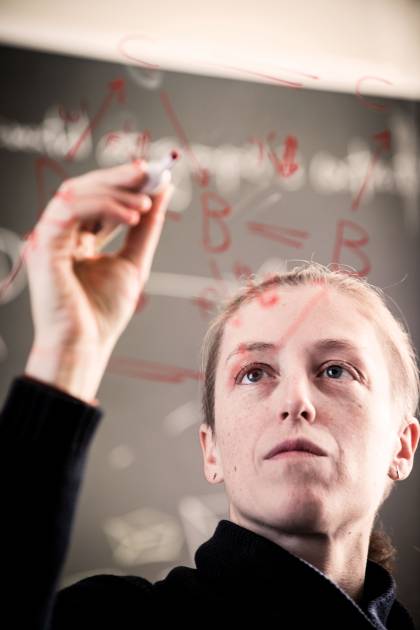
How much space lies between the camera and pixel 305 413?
1.87 feet

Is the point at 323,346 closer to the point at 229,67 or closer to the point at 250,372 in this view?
the point at 250,372

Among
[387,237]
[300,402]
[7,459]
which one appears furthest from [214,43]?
[7,459]

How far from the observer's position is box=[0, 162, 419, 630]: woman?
417 mm

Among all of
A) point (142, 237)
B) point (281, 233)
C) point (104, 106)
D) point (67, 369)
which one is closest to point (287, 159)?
point (281, 233)

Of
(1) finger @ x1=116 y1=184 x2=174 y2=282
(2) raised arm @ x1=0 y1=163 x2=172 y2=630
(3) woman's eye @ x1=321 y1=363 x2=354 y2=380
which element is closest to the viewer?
(2) raised arm @ x1=0 y1=163 x2=172 y2=630

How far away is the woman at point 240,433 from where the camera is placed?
417 millimetres

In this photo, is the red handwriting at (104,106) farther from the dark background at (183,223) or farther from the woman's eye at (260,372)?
the woman's eye at (260,372)

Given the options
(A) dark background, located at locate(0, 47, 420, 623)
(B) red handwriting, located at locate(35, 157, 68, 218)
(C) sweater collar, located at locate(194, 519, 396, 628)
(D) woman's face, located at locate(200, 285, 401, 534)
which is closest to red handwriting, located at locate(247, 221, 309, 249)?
(A) dark background, located at locate(0, 47, 420, 623)

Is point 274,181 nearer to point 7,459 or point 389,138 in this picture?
point 389,138

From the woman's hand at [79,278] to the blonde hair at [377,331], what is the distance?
231 mm

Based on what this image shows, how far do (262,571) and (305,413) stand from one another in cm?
14

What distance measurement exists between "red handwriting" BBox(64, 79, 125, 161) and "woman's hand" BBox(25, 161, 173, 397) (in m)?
0.30

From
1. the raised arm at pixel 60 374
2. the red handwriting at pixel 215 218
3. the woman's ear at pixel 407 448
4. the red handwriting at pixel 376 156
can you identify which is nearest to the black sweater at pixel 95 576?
the raised arm at pixel 60 374

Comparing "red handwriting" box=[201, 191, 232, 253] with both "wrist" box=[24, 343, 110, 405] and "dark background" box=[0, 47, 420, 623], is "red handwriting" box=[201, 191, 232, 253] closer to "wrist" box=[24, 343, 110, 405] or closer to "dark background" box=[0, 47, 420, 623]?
"dark background" box=[0, 47, 420, 623]
